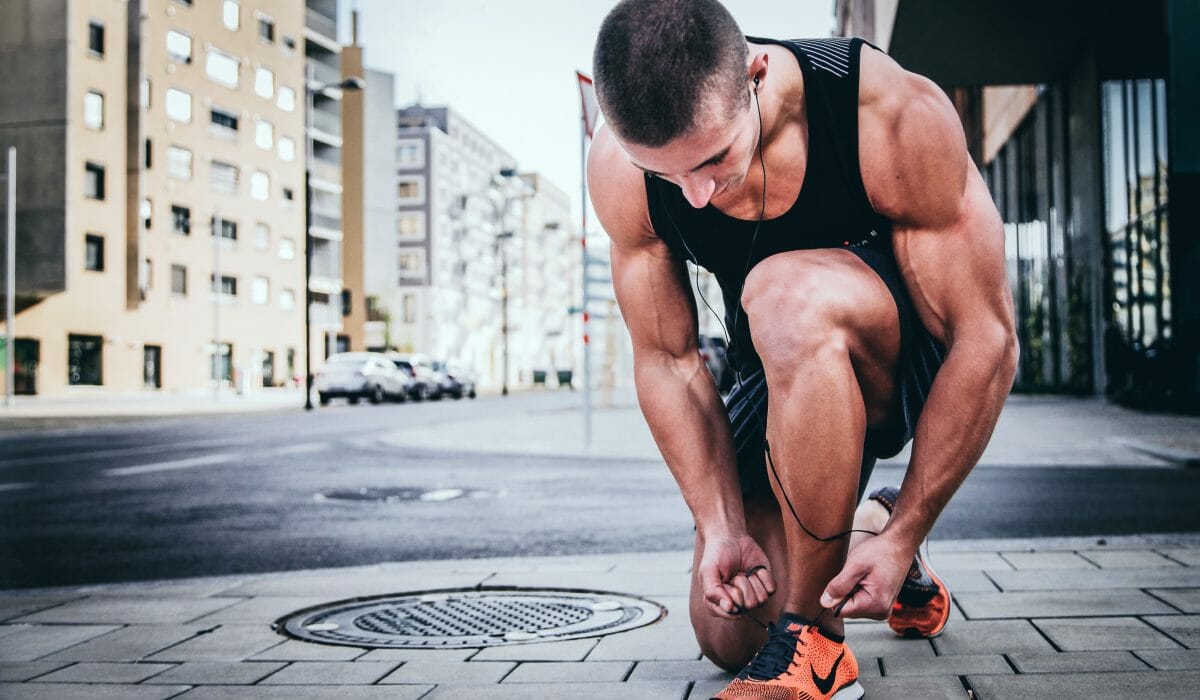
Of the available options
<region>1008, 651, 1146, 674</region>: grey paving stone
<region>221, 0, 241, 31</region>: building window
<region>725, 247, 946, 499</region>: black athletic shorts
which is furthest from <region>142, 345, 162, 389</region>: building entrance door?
<region>1008, 651, 1146, 674</region>: grey paving stone

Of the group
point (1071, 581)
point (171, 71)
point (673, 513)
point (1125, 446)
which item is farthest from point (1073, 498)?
point (171, 71)

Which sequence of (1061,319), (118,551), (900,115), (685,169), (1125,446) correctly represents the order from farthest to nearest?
(1061,319) → (1125,446) → (118,551) → (900,115) → (685,169)

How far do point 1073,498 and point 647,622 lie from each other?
4.60m

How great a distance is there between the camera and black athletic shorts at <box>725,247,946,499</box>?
2.38 metres

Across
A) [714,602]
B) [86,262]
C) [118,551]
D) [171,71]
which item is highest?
[171,71]

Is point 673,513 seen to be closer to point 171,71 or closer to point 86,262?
point 86,262

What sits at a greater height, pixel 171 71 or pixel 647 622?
pixel 171 71

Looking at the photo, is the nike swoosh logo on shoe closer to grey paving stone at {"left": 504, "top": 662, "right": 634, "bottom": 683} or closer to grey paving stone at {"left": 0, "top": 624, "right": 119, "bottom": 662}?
grey paving stone at {"left": 504, "top": 662, "right": 634, "bottom": 683}

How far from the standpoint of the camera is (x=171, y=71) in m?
39.9

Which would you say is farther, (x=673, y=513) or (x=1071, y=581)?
(x=673, y=513)

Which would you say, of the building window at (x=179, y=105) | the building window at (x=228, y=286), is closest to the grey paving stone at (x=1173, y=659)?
the building window at (x=179, y=105)

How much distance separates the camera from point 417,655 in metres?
2.97

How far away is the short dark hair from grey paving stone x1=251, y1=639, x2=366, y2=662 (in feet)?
5.59

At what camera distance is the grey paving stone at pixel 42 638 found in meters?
3.12
